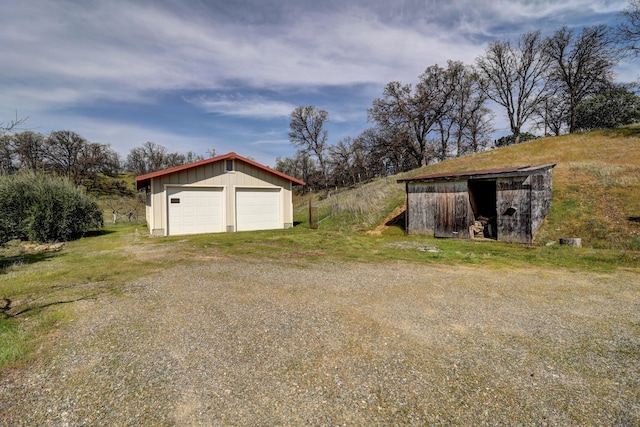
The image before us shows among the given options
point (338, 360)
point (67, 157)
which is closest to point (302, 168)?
point (67, 157)

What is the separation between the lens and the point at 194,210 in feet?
51.5

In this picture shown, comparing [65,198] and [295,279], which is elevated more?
[65,198]

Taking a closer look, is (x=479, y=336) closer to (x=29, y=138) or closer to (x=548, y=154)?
(x=548, y=154)

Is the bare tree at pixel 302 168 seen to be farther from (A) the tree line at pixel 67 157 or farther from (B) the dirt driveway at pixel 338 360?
(B) the dirt driveway at pixel 338 360

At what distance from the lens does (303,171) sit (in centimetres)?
5247

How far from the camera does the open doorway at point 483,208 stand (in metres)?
13.8

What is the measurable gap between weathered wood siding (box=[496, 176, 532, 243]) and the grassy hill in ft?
2.59

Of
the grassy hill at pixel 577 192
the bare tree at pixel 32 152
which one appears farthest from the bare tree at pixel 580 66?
the bare tree at pixel 32 152

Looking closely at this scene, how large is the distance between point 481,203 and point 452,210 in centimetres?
264

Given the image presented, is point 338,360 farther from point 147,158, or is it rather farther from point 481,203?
point 147,158

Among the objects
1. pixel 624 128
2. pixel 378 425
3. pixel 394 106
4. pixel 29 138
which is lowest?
pixel 378 425

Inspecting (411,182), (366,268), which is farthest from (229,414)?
(411,182)

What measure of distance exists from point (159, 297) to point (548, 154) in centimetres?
3111

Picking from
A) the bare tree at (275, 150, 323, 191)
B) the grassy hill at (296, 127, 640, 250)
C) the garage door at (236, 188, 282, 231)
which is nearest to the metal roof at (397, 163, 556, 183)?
the grassy hill at (296, 127, 640, 250)
